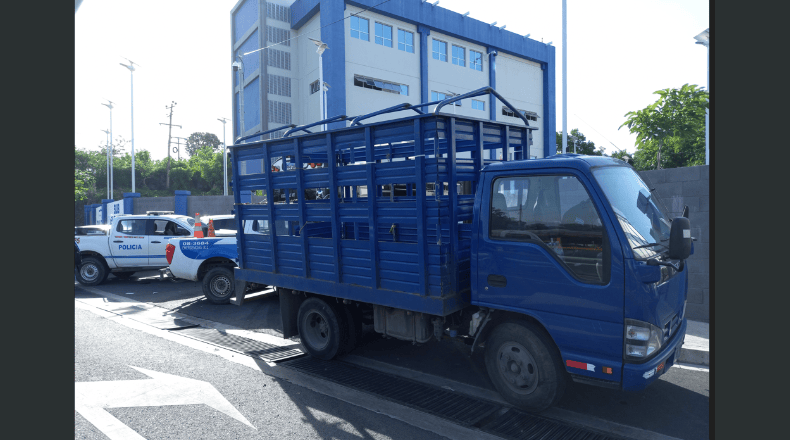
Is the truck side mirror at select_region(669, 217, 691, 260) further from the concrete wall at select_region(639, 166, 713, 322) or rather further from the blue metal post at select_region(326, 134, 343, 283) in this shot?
the concrete wall at select_region(639, 166, 713, 322)

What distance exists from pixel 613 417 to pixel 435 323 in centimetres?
184

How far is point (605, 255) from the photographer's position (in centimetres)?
399

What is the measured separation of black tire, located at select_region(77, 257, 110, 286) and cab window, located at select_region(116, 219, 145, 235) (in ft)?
3.37

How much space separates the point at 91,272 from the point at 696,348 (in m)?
13.6

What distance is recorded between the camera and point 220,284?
10172 mm

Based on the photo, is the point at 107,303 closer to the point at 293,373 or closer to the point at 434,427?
the point at 293,373

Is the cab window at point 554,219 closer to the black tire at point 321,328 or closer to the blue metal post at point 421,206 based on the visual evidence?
the blue metal post at point 421,206

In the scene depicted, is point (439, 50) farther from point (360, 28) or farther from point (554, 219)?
point (554, 219)

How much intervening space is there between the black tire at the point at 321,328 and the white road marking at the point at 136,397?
136cm

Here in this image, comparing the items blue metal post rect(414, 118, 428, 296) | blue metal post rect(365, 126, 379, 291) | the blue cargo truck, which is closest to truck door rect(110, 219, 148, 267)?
the blue cargo truck

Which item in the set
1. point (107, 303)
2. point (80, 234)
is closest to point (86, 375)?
point (107, 303)

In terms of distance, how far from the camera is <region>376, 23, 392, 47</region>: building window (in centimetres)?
2833

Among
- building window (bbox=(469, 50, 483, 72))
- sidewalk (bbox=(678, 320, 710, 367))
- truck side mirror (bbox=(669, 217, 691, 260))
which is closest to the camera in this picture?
truck side mirror (bbox=(669, 217, 691, 260))
